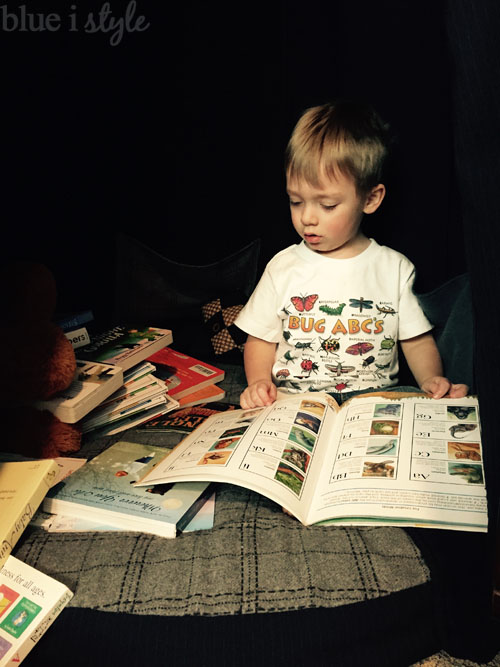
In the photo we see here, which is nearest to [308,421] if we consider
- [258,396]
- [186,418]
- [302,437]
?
[302,437]

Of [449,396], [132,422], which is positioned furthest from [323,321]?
[132,422]

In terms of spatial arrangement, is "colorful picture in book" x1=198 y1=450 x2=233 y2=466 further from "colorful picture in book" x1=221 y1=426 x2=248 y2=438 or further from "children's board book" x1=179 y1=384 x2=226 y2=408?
"children's board book" x1=179 y1=384 x2=226 y2=408

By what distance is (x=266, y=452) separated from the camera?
33.1 inches

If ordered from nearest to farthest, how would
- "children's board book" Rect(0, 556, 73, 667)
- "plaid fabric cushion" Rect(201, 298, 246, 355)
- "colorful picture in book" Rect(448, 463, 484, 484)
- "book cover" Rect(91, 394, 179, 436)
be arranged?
"children's board book" Rect(0, 556, 73, 667), "colorful picture in book" Rect(448, 463, 484, 484), "book cover" Rect(91, 394, 179, 436), "plaid fabric cushion" Rect(201, 298, 246, 355)

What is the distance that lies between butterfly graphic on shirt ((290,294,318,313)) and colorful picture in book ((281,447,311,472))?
368mm

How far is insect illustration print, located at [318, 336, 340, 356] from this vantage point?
1.15 m

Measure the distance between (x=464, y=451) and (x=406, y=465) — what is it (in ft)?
0.29

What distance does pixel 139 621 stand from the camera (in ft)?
2.29

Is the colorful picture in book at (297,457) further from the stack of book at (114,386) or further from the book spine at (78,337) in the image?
the book spine at (78,337)

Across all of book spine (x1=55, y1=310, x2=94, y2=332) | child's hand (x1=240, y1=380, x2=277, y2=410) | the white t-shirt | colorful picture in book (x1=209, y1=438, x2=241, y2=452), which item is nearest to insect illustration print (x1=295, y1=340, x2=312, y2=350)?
the white t-shirt

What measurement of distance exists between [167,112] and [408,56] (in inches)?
20.9

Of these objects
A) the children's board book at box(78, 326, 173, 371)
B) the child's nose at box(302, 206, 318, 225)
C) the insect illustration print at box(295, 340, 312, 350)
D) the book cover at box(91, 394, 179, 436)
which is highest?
the child's nose at box(302, 206, 318, 225)

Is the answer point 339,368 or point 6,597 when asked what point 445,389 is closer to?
point 339,368

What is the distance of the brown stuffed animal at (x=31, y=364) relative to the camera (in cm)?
92
